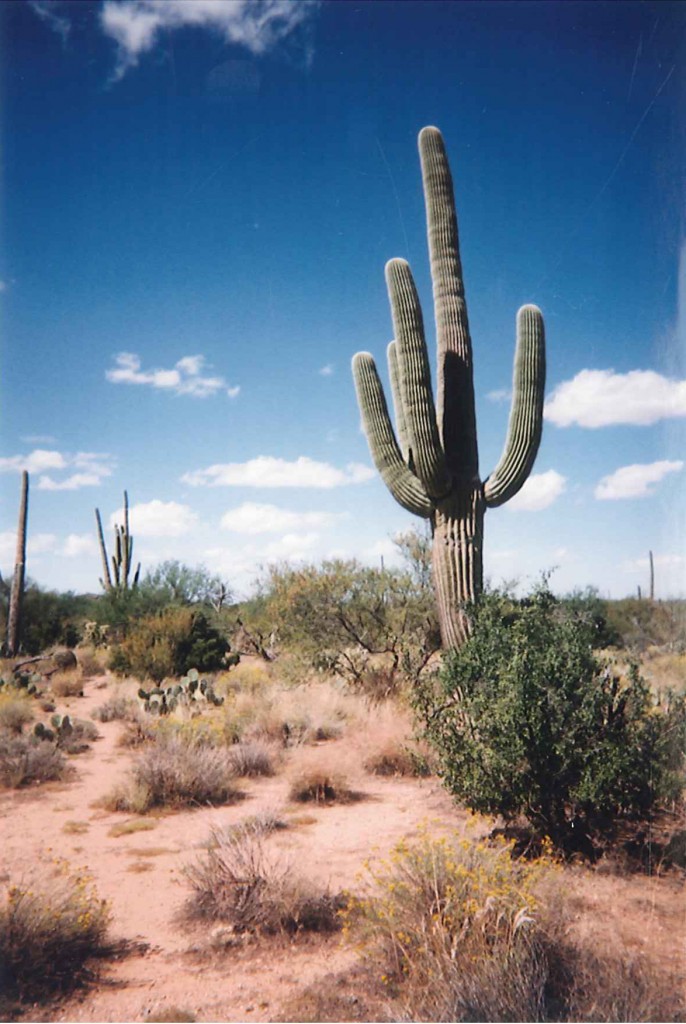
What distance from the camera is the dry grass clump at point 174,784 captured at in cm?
805

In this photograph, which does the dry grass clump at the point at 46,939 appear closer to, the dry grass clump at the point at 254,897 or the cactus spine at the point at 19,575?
the dry grass clump at the point at 254,897

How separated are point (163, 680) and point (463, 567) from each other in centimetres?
1027

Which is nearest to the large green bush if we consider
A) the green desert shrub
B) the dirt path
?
the dirt path

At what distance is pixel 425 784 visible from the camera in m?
8.52

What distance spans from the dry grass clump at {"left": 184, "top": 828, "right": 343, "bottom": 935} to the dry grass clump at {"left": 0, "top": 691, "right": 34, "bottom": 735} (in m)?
6.89

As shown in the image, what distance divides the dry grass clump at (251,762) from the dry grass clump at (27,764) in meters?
2.34

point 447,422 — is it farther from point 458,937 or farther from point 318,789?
point 458,937

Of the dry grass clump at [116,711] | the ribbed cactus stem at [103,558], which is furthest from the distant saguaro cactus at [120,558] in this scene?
the dry grass clump at [116,711]

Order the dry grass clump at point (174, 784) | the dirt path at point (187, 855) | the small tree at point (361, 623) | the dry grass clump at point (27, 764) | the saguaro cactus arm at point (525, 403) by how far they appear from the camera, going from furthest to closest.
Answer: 1. the small tree at point (361, 623)
2. the saguaro cactus arm at point (525, 403)
3. the dry grass clump at point (27, 764)
4. the dry grass clump at point (174, 784)
5. the dirt path at point (187, 855)

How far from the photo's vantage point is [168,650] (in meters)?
17.0

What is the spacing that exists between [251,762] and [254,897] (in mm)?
4325

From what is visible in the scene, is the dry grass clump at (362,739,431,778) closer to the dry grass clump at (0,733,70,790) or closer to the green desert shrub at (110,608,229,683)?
the dry grass clump at (0,733,70,790)

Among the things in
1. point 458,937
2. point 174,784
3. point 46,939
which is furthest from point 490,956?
point 174,784

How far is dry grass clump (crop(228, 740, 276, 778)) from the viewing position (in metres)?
9.25
